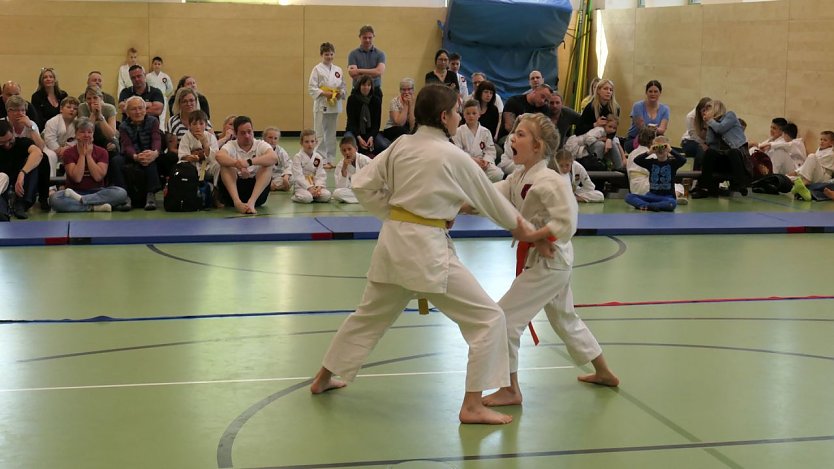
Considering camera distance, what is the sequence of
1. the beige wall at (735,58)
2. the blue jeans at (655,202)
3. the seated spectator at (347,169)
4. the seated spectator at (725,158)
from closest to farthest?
1. the blue jeans at (655,202)
2. the seated spectator at (347,169)
3. the seated spectator at (725,158)
4. the beige wall at (735,58)

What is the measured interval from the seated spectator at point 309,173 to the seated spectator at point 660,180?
365 cm

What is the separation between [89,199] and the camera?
1114 cm

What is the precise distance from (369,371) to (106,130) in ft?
23.6

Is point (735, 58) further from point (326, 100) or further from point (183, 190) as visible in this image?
point (183, 190)

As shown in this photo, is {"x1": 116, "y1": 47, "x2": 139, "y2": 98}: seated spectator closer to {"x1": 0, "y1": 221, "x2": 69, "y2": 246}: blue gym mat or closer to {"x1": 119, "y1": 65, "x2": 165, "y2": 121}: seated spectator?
{"x1": 119, "y1": 65, "x2": 165, "y2": 121}: seated spectator

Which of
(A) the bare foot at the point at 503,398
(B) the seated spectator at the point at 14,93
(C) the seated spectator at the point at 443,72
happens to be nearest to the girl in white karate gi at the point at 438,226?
(A) the bare foot at the point at 503,398

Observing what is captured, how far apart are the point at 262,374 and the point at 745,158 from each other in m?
9.24

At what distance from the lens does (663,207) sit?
11.7 m

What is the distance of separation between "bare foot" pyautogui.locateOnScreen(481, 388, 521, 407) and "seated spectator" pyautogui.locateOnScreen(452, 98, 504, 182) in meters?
7.75

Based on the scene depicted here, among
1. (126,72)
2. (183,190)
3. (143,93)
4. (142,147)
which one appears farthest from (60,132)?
(126,72)

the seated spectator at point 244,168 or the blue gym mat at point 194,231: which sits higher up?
the seated spectator at point 244,168

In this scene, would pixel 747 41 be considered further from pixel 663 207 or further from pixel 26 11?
pixel 26 11

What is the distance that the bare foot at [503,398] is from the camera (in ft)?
16.3

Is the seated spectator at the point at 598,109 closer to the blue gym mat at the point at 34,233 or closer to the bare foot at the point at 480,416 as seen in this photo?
the blue gym mat at the point at 34,233
